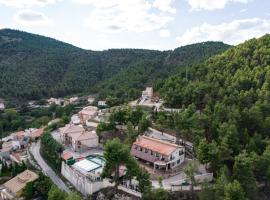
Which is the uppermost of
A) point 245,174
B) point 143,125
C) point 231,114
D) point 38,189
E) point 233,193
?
point 231,114

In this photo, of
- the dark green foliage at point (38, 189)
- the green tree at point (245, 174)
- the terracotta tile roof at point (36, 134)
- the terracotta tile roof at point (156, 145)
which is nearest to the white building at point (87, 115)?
the terracotta tile roof at point (36, 134)

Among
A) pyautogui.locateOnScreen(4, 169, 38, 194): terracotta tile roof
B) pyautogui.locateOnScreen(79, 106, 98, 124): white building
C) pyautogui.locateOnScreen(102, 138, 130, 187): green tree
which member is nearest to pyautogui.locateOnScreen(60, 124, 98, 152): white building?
pyautogui.locateOnScreen(4, 169, 38, 194): terracotta tile roof

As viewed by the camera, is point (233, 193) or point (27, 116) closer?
point (233, 193)

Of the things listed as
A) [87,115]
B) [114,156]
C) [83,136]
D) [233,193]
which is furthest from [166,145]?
[87,115]

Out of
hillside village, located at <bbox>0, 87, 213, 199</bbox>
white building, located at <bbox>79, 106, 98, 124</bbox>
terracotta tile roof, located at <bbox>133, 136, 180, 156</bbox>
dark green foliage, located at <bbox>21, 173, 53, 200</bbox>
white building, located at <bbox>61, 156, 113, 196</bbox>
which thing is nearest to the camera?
hillside village, located at <bbox>0, 87, 213, 199</bbox>

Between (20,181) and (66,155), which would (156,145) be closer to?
(66,155)

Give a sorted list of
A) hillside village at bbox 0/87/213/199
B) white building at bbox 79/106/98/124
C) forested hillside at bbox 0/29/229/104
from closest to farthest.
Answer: hillside village at bbox 0/87/213/199 → white building at bbox 79/106/98/124 → forested hillside at bbox 0/29/229/104

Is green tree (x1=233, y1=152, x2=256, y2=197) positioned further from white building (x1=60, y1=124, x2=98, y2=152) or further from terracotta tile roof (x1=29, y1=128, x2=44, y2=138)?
terracotta tile roof (x1=29, y1=128, x2=44, y2=138)

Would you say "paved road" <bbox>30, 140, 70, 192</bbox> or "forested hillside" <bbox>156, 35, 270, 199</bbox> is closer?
"forested hillside" <bbox>156, 35, 270, 199</bbox>
